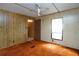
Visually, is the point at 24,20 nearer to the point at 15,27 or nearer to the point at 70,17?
the point at 15,27

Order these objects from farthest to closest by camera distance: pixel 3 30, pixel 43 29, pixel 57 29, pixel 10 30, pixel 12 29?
1. pixel 43 29
2. pixel 57 29
3. pixel 12 29
4. pixel 10 30
5. pixel 3 30

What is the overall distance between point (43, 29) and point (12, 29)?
254cm

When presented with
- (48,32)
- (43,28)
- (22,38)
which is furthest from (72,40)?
(22,38)

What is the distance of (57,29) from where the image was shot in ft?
15.2

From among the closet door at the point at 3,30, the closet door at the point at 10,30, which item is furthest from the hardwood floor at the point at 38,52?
the closet door at the point at 10,30

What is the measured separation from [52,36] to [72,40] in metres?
1.52

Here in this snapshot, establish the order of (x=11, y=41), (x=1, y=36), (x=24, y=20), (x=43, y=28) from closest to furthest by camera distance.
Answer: (x=1, y=36) → (x=11, y=41) → (x=24, y=20) → (x=43, y=28)

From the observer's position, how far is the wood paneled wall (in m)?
3.83

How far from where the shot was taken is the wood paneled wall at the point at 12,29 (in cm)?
383

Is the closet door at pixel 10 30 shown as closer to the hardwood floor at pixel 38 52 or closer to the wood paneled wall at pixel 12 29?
the wood paneled wall at pixel 12 29

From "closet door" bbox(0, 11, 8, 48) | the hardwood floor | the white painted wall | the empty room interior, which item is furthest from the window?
"closet door" bbox(0, 11, 8, 48)

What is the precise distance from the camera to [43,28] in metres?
5.74

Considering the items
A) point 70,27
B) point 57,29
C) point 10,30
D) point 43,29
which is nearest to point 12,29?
point 10,30

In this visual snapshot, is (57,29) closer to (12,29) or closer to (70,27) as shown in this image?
(70,27)
